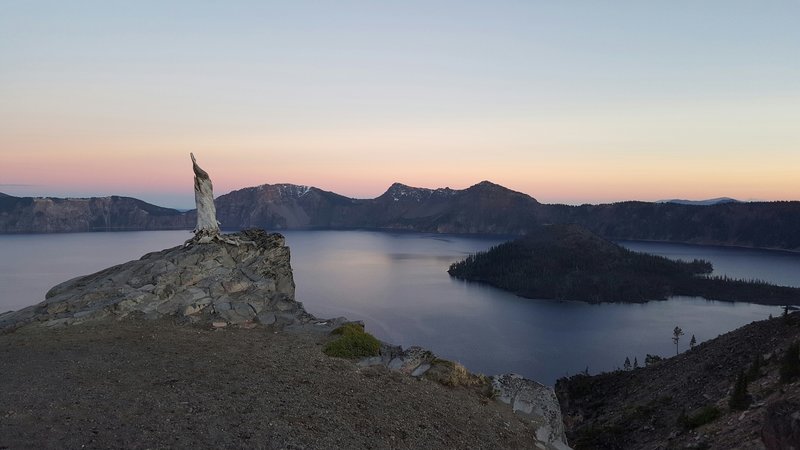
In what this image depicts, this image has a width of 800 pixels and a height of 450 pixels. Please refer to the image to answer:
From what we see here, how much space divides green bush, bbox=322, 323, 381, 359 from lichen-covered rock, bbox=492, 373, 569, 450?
494cm

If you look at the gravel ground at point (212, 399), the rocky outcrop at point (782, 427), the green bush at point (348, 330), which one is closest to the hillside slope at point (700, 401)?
the rocky outcrop at point (782, 427)

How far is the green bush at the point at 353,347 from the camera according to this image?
2014 cm

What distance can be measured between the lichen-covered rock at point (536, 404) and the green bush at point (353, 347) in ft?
16.2

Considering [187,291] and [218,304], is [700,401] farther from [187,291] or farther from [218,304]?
[187,291]

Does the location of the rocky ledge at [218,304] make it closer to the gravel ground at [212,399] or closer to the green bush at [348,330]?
the green bush at [348,330]

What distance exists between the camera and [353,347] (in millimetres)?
20578

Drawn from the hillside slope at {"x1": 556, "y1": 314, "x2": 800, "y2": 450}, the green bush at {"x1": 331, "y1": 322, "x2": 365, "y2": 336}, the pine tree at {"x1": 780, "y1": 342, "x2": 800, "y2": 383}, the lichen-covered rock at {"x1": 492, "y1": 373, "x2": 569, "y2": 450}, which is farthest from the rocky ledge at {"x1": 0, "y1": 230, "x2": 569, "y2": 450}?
the pine tree at {"x1": 780, "y1": 342, "x2": 800, "y2": 383}

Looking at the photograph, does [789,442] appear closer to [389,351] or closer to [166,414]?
[389,351]

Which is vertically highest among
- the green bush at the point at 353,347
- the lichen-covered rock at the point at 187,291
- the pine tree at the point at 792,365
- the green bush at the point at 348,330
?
the lichen-covered rock at the point at 187,291

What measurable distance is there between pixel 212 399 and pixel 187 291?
1251cm

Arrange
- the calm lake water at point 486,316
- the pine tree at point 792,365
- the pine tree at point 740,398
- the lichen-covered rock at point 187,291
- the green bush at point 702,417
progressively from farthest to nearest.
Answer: the calm lake water at point 486,316 < the green bush at point 702,417 < the pine tree at point 740,398 < the pine tree at point 792,365 < the lichen-covered rock at point 187,291

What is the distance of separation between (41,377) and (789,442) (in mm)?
21519

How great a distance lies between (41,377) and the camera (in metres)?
15.5

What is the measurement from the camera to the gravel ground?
1216cm
